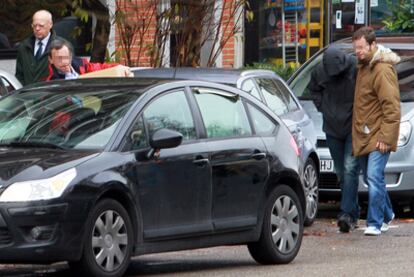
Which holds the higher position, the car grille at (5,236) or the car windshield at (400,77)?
the car windshield at (400,77)

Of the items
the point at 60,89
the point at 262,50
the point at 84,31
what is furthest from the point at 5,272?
the point at 262,50

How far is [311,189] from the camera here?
570 inches

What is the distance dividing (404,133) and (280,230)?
3920 mm

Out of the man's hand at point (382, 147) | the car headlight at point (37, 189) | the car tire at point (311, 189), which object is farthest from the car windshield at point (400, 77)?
the car headlight at point (37, 189)

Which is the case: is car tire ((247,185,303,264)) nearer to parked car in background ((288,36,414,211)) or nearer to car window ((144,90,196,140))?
car window ((144,90,196,140))

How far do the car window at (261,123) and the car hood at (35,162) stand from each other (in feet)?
6.41

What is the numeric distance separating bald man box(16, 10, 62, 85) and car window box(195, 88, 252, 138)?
9.99 ft

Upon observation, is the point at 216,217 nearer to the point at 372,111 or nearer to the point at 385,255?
the point at 385,255

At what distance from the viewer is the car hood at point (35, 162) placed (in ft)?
30.8

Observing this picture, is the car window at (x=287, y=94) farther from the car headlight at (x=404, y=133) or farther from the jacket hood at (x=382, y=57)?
the jacket hood at (x=382, y=57)

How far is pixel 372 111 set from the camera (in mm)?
13133

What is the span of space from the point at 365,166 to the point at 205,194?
3228 mm

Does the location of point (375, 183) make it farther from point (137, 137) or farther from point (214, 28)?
point (214, 28)

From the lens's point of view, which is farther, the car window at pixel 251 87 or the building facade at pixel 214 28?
the building facade at pixel 214 28
